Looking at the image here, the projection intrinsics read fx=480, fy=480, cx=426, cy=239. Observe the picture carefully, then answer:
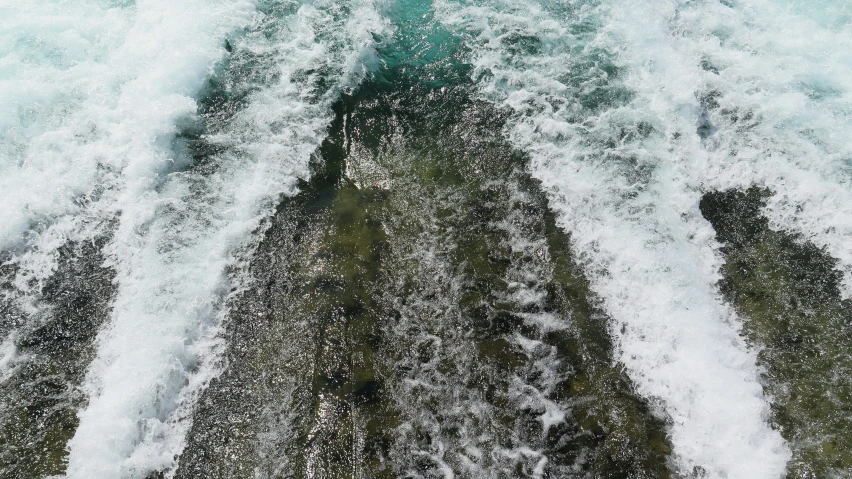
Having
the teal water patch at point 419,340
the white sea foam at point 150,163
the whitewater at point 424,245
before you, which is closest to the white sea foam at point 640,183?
the whitewater at point 424,245

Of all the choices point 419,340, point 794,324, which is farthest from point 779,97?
point 419,340

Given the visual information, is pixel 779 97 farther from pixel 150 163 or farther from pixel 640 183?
pixel 150 163

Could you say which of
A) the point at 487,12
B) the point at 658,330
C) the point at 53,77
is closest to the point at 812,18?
the point at 487,12

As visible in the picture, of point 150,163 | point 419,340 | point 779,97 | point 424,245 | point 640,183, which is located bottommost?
point 419,340

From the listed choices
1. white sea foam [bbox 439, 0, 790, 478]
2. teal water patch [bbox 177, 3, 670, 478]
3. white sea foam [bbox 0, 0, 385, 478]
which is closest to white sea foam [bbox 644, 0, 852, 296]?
white sea foam [bbox 439, 0, 790, 478]

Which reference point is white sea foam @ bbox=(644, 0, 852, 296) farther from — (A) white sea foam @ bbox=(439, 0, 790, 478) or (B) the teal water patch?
(B) the teal water patch

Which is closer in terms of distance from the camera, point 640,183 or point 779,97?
point 640,183

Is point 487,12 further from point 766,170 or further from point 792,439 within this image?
point 792,439
